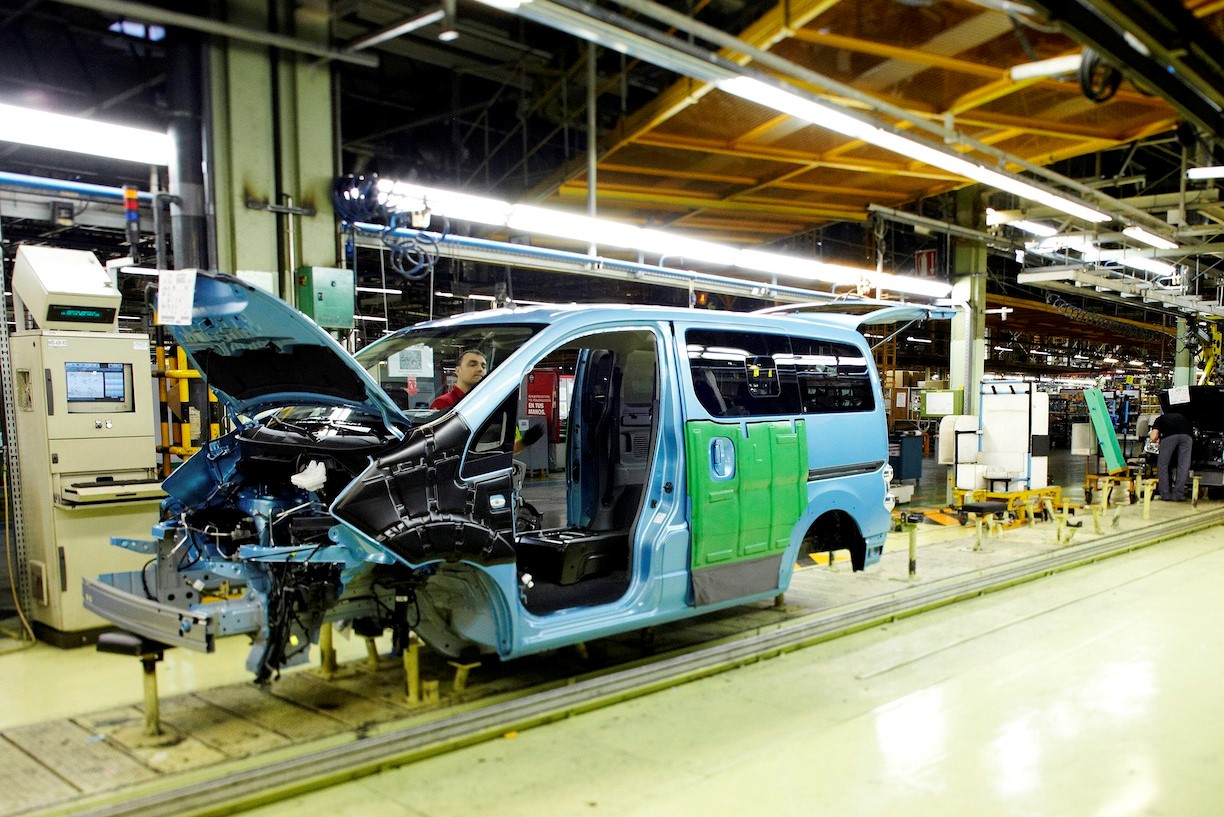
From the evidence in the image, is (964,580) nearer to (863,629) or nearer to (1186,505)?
(863,629)

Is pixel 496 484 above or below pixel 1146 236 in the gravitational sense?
below

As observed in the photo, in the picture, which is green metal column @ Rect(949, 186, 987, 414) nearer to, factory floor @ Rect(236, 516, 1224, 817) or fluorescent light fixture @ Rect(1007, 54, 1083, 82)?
factory floor @ Rect(236, 516, 1224, 817)

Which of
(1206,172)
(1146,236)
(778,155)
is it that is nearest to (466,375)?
(778,155)

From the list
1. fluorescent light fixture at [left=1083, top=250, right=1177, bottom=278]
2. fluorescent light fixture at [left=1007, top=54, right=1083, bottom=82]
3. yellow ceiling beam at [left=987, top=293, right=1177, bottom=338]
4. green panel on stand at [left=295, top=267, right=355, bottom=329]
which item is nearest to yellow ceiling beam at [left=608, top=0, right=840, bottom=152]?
fluorescent light fixture at [left=1007, top=54, right=1083, bottom=82]

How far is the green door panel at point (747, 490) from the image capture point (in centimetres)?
445

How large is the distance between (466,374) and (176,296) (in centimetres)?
168

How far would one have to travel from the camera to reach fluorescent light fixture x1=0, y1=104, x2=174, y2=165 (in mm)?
4109

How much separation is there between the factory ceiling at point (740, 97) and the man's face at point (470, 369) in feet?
5.55

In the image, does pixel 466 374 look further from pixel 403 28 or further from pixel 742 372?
pixel 403 28

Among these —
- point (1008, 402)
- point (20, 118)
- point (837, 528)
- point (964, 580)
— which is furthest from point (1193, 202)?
point (20, 118)

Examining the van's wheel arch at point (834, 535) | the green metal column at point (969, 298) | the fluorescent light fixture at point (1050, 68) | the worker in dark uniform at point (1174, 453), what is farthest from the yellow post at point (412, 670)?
the worker in dark uniform at point (1174, 453)

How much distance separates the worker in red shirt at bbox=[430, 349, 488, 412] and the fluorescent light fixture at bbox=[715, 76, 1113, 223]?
1978 millimetres

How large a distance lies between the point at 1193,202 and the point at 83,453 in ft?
34.5

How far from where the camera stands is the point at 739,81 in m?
4.57
